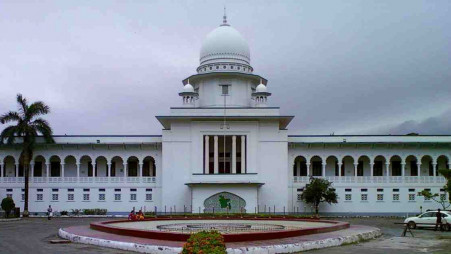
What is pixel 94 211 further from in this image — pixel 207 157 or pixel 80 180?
pixel 207 157

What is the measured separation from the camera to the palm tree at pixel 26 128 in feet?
175

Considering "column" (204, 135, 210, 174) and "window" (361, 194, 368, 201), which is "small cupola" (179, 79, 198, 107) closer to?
"column" (204, 135, 210, 174)

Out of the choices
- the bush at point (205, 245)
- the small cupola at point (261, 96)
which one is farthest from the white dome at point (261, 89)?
the bush at point (205, 245)

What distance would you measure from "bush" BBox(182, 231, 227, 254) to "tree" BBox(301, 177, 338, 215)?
3919 centimetres

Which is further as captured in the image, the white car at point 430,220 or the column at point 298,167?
the column at point 298,167

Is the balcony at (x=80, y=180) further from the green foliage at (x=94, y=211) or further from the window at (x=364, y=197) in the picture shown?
the window at (x=364, y=197)

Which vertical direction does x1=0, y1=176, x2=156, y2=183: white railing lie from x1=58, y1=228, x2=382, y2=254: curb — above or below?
above

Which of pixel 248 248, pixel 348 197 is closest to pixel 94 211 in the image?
pixel 348 197

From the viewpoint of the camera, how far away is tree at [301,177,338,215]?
174ft

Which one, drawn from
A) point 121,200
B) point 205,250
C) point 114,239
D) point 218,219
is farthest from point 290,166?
point 205,250

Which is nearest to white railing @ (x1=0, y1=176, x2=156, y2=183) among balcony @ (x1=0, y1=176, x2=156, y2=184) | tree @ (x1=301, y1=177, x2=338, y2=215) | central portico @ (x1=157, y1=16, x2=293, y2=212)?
balcony @ (x1=0, y1=176, x2=156, y2=184)

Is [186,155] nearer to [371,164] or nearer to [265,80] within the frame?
[265,80]

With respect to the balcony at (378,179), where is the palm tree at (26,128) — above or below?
above

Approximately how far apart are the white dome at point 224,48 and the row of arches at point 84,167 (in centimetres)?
1241
